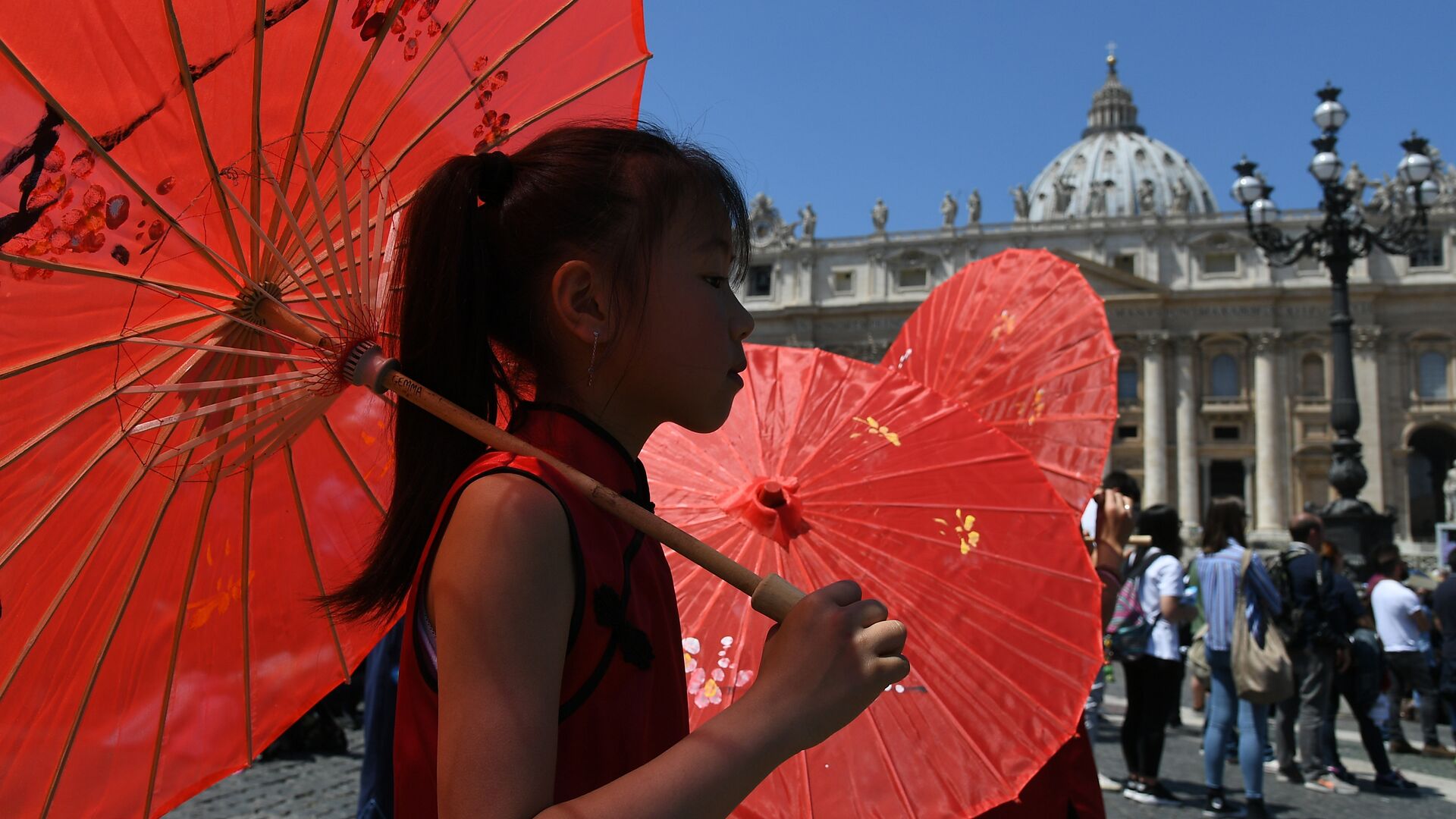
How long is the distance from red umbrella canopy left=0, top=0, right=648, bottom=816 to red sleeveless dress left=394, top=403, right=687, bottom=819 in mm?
356

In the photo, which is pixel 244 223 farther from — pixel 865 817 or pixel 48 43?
pixel 865 817

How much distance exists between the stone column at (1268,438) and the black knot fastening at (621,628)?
41.1 meters

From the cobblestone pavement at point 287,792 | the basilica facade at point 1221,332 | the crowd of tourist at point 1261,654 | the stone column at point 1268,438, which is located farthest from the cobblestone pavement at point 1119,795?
the stone column at point 1268,438

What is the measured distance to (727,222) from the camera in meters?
1.10

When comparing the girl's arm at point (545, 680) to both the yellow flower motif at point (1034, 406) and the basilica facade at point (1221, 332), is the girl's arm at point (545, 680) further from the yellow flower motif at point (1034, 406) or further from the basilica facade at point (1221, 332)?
the basilica facade at point (1221, 332)

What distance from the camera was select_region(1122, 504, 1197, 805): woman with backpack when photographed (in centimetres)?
529

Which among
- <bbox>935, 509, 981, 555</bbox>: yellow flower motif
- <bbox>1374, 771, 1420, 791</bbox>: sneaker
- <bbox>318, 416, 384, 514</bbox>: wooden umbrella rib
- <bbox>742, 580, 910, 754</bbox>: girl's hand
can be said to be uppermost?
<bbox>318, 416, 384, 514</bbox>: wooden umbrella rib

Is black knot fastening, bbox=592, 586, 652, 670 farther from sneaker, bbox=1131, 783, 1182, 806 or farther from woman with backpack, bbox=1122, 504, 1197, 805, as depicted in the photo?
sneaker, bbox=1131, 783, 1182, 806

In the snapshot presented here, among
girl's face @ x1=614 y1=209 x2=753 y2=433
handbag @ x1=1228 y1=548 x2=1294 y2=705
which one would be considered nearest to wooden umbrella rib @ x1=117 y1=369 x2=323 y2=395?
girl's face @ x1=614 y1=209 x2=753 y2=433

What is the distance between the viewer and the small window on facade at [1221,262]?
40.4 meters

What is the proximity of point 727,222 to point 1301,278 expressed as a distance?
43343 millimetres

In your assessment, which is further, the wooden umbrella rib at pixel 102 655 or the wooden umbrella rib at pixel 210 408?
the wooden umbrella rib at pixel 102 655

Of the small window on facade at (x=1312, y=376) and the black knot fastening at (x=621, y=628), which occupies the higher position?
the small window on facade at (x=1312, y=376)

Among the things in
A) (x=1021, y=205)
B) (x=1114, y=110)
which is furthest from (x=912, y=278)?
(x=1114, y=110)
